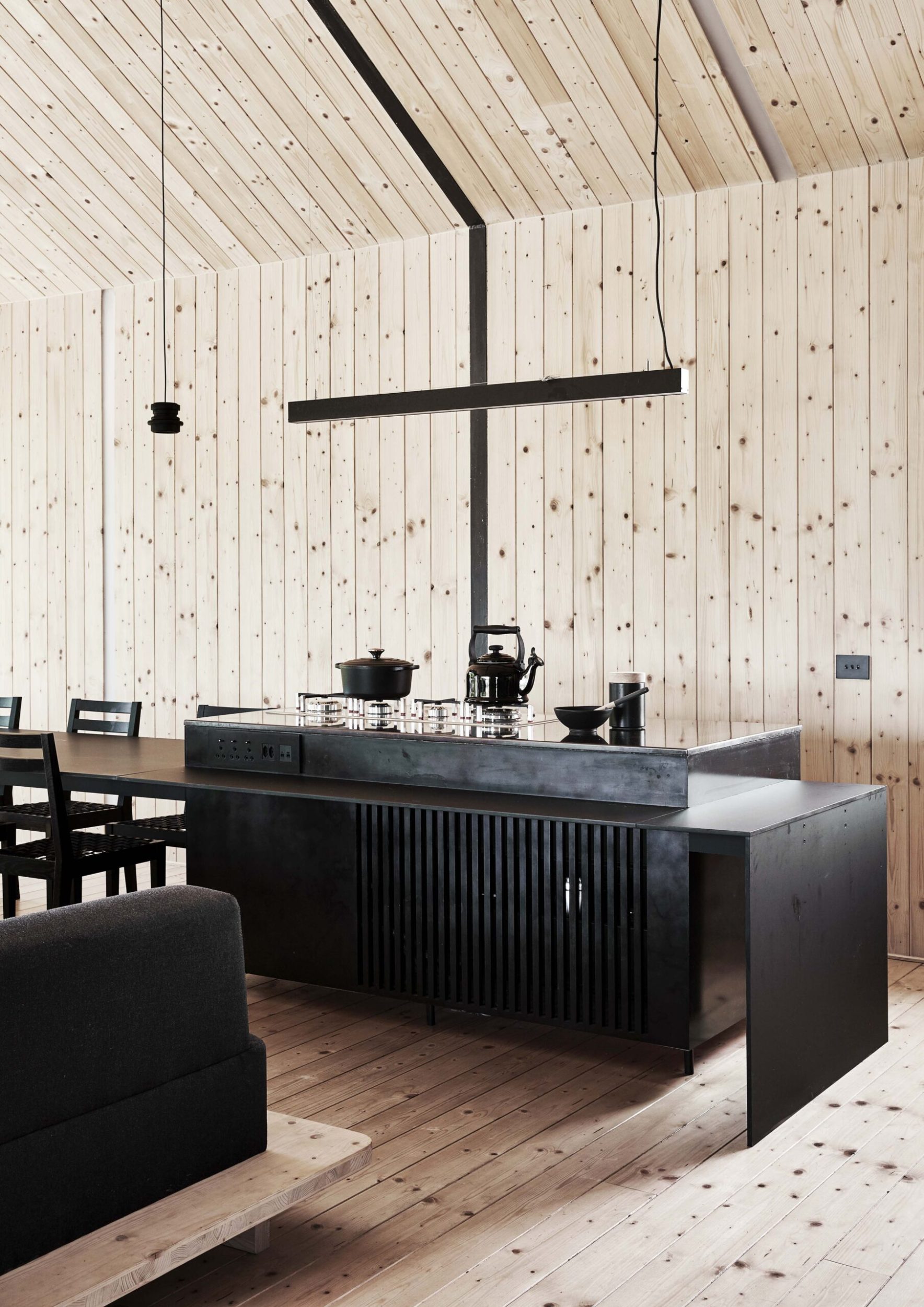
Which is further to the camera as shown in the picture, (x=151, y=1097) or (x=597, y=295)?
(x=597, y=295)

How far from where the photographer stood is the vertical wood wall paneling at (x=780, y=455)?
476 centimetres

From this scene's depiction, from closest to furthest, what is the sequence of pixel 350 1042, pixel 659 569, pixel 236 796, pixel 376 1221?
pixel 376 1221 < pixel 350 1042 < pixel 236 796 < pixel 659 569

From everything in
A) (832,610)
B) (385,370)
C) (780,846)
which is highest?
(385,370)

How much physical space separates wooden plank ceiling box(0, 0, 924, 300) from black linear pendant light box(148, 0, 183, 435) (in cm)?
5

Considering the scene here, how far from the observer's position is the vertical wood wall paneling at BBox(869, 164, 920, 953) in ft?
14.9

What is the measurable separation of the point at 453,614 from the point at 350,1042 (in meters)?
2.25

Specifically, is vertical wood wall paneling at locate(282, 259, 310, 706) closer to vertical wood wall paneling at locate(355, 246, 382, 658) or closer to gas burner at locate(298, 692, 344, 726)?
vertical wood wall paneling at locate(355, 246, 382, 658)

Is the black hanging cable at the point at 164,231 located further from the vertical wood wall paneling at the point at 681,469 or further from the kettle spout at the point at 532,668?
the kettle spout at the point at 532,668

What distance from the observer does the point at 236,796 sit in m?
4.02

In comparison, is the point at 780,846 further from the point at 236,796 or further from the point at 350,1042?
the point at 236,796

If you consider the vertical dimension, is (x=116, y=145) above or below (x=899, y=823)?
above

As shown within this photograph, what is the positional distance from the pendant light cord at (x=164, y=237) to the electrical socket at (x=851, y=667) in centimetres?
302

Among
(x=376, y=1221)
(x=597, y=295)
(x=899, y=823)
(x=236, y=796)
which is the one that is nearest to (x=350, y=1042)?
(x=236, y=796)

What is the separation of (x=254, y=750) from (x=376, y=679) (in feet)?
1.53
